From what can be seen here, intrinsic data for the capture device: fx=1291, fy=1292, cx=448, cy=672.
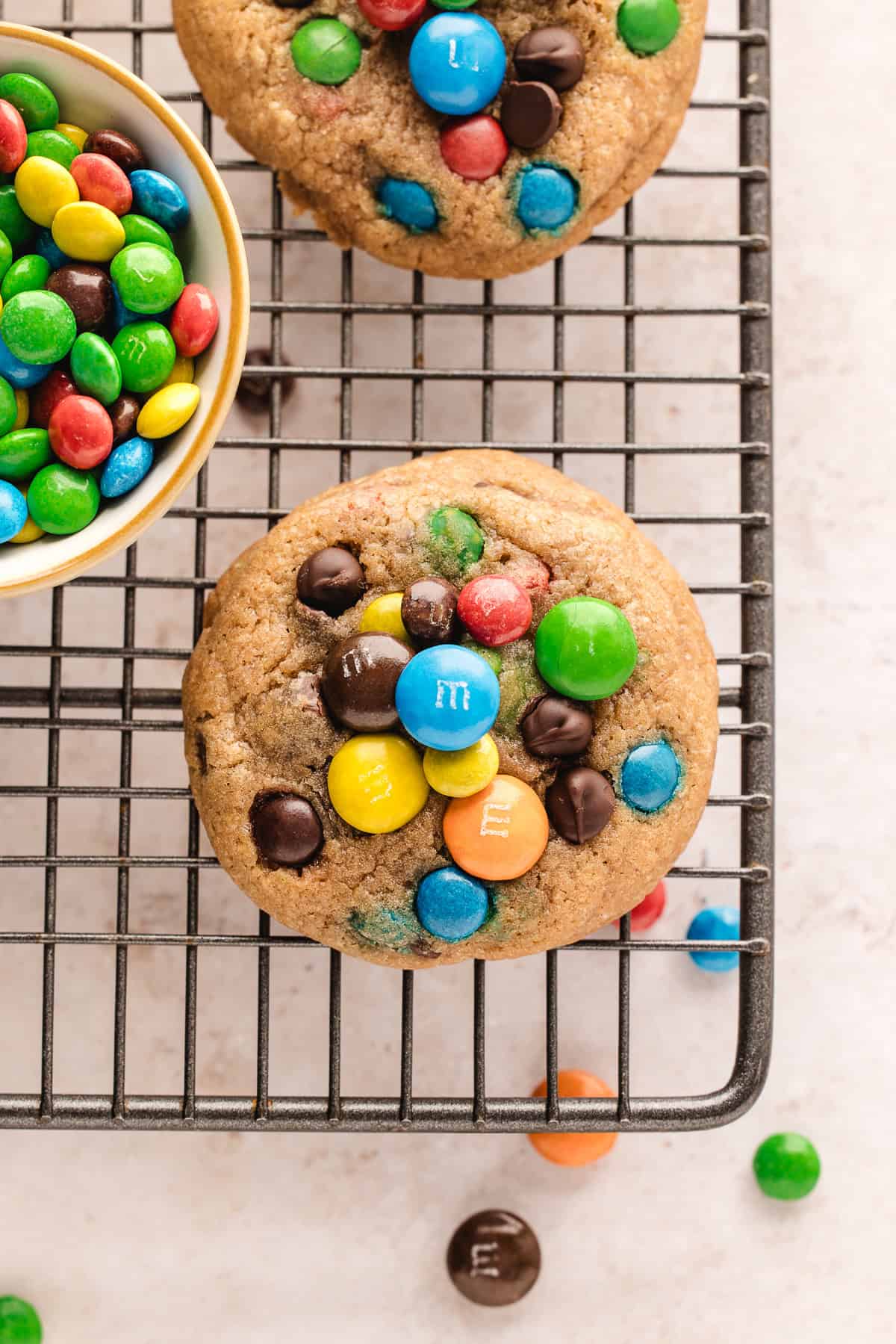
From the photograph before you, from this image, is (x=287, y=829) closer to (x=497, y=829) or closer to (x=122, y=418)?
(x=497, y=829)

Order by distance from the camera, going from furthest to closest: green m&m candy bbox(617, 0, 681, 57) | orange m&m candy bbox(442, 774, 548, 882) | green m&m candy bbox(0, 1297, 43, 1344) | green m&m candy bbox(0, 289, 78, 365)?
green m&m candy bbox(0, 1297, 43, 1344), green m&m candy bbox(617, 0, 681, 57), orange m&m candy bbox(442, 774, 548, 882), green m&m candy bbox(0, 289, 78, 365)

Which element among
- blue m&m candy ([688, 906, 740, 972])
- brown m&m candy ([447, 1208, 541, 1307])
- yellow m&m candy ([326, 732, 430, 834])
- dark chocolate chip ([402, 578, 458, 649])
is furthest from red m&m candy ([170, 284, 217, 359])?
brown m&m candy ([447, 1208, 541, 1307])

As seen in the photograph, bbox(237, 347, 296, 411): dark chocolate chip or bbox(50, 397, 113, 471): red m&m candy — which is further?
bbox(237, 347, 296, 411): dark chocolate chip

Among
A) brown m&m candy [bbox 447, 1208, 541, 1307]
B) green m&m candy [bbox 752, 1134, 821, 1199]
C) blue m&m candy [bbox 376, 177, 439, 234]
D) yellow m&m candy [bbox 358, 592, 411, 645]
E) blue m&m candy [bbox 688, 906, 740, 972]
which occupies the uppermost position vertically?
blue m&m candy [bbox 376, 177, 439, 234]

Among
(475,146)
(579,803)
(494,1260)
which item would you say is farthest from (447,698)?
(494,1260)

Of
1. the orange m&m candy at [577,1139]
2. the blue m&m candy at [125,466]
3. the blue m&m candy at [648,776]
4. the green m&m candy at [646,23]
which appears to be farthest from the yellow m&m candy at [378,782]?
the green m&m candy at [646,23]

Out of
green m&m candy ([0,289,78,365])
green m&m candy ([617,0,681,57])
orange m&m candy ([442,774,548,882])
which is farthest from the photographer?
green m&m candy ([617,0,681,57])

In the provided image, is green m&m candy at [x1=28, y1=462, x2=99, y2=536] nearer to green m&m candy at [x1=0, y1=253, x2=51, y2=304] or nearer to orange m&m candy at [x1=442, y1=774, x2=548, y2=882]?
green m&m candy at [x1=0, y1=253, x2=51, y2=304]
